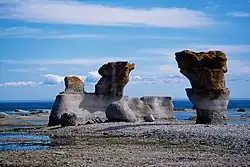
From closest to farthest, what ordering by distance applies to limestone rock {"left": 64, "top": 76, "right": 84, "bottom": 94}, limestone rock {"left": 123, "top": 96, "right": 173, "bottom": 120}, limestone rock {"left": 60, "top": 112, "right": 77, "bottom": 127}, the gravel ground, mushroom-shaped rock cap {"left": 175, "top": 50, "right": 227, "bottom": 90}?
the gravel ground, mushroom-shaped rock cap {"left": 175, "top": 50, "right": 227, "bottom": 90}, limestone rock {"left": 60, "top": 112, "right": 77, "bottom": 127}, limestone rock {"left": 64, "top": 76, "right": 84, "bottom": 94}, limestone rock {"left": 123, "top": 96, "right": 173, "bottom": 120}

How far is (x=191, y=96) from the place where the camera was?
36969 millimetres

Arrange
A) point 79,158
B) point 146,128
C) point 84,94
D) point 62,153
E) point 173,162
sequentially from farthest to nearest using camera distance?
point 84,94
point 146,128
point 62,153
point 79,158
point 173,162

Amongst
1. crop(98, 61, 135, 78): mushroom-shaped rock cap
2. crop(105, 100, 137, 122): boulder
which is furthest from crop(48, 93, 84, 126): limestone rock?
crop(98, 61, 135, 78): mushroom-shaped rock cap

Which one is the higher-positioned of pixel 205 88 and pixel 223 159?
pixel 205 88

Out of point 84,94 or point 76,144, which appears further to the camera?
point 84,94

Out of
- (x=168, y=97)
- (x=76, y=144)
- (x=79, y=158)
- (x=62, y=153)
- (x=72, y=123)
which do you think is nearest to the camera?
(x=79, y=158)

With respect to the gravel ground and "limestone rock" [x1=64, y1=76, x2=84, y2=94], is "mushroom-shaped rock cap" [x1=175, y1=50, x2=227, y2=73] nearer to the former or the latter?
the gravel ground

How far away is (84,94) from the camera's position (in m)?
46.9

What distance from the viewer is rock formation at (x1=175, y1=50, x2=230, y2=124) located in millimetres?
36062

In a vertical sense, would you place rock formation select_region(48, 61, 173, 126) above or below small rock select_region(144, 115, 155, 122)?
above

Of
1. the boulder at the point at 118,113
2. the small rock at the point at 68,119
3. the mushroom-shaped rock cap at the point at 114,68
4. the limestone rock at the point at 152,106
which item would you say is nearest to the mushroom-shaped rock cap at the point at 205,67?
the boulder at the point at 118,113

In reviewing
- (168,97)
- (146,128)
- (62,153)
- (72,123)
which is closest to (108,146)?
(62,153)

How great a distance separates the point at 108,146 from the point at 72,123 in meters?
16.3

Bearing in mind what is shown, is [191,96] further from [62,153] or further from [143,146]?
[62,153]
